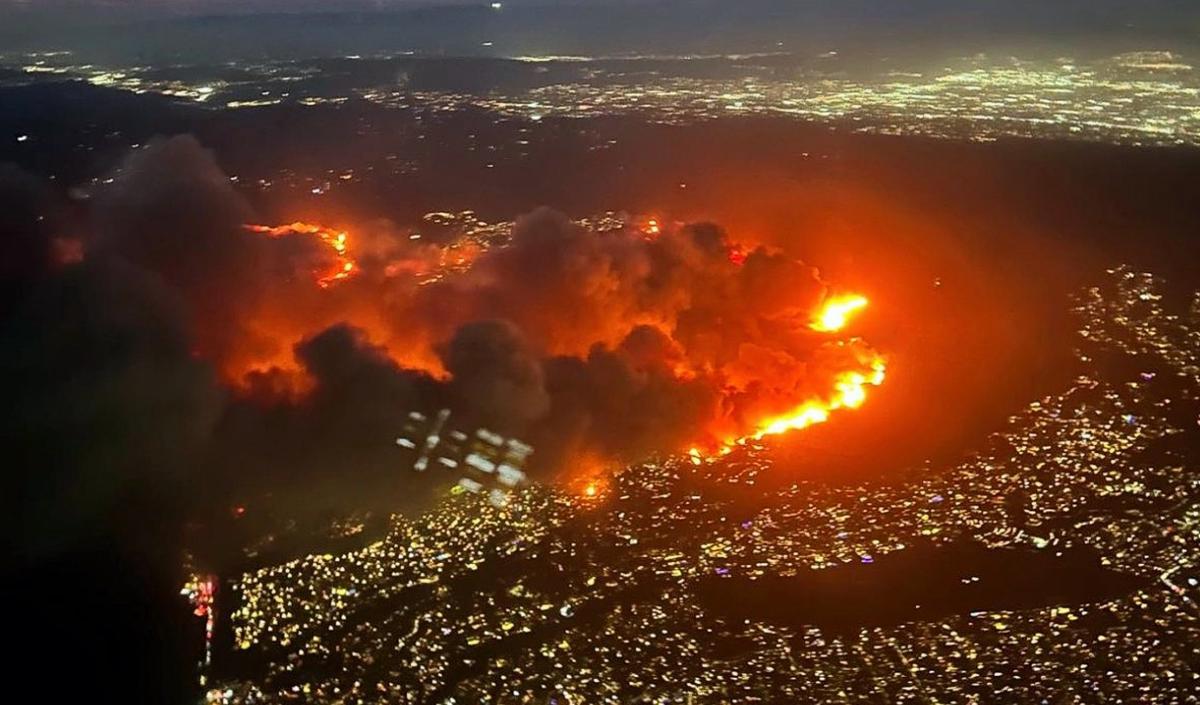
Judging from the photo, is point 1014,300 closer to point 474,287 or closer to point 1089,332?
point 1089,332

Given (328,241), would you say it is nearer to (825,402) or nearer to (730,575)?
(825,402)

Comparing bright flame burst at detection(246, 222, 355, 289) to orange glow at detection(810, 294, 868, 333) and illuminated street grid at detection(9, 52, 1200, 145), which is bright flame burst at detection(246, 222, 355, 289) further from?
illuminated street grid at detection(9, 52, 1200, 145)

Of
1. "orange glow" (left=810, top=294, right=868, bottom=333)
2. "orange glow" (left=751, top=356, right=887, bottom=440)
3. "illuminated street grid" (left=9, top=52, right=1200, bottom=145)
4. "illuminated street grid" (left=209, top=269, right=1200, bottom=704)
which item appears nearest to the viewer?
"illuminated street grid" (left=209, top=269, right=1200, bottom=704)

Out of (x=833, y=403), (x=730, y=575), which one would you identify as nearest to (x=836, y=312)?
(x=833, y=403)

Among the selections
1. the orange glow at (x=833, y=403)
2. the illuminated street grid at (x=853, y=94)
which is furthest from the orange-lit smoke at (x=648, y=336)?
the illuminated street grid at (x=853, y=94)

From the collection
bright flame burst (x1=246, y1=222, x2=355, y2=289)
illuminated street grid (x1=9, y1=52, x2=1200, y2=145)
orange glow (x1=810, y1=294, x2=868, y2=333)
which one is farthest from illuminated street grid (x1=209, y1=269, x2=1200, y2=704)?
illuminated street grid (x1=9, y1=52, x2=1200, y2=145)
